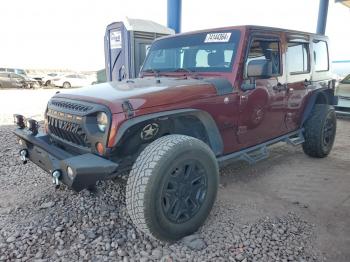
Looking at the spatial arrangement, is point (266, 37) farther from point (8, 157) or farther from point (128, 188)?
point (8, 157)

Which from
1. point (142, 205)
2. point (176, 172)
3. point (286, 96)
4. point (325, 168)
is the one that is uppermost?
point (286, 96)

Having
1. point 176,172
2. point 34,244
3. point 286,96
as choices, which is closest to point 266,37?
point 286,96

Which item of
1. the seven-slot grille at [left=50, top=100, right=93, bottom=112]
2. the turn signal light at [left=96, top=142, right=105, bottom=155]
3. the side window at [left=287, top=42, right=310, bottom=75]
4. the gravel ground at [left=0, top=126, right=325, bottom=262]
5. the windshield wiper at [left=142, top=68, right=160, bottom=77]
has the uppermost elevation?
the side window at [left=287, top=42, right=310, bottom=75]

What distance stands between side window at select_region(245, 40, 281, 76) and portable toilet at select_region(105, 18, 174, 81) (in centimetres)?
450

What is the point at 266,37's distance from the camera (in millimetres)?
3812

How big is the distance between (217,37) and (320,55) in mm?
2398

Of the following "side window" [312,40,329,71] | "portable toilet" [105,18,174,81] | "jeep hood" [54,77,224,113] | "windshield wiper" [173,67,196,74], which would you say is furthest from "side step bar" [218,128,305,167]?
"portable toilet" [105,18,174,81]

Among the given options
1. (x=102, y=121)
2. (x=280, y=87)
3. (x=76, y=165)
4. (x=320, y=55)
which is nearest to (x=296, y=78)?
(x=280, y=87)

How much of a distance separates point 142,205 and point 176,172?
1.35 ft

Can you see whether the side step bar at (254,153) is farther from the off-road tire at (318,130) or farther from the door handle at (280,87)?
the door handle at (280,87)

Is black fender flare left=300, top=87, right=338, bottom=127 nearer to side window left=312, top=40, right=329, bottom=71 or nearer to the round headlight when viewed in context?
side window left=312, top=40, right=329, bottom=71

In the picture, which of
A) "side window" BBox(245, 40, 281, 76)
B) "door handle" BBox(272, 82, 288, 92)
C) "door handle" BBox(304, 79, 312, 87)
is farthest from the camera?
"door handle" BBox(304, 79, 312, 87)

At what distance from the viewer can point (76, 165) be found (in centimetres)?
232

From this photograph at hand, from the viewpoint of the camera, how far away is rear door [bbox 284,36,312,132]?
424 centimetres
